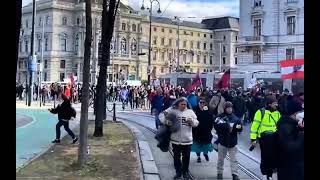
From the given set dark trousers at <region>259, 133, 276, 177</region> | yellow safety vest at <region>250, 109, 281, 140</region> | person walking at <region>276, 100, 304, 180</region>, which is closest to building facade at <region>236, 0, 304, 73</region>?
yellow safety vest at <region>250, 109, 281, 140</region>

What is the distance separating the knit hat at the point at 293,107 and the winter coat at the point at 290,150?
0.82ft

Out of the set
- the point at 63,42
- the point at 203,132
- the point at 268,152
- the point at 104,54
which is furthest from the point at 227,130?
the point at 63,42

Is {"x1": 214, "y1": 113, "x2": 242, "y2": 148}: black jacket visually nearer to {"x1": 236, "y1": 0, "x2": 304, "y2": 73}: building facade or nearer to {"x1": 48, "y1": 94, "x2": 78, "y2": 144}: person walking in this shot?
{"x1": 236, "y1": 0, "x2": 304, "y2": 73}: building facade

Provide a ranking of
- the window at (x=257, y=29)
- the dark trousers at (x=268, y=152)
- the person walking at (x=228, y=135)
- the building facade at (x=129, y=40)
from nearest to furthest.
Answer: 1. the dark trousers at (x=268, y=152)
2. the person walking at (x=228, y=135)
3. the window at (x=257, y=29)
4. the building facade at (x=129, y=40)

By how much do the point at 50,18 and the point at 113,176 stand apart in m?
29.2

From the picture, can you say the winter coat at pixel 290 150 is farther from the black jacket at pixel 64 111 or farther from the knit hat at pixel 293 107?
the black jacket at pixel 64 111

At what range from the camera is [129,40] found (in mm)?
60469

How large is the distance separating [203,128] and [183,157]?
1916mm

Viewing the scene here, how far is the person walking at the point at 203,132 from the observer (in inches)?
476

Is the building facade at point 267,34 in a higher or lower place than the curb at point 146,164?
higher

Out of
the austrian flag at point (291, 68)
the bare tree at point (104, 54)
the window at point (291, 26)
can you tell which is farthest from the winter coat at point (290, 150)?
the bare tree at point (104, 54)

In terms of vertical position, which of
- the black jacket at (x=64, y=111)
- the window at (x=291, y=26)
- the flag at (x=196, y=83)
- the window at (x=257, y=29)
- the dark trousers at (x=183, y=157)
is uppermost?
the window at (x=257, y=29)

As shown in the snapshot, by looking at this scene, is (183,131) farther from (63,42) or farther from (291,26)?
(63,42)
